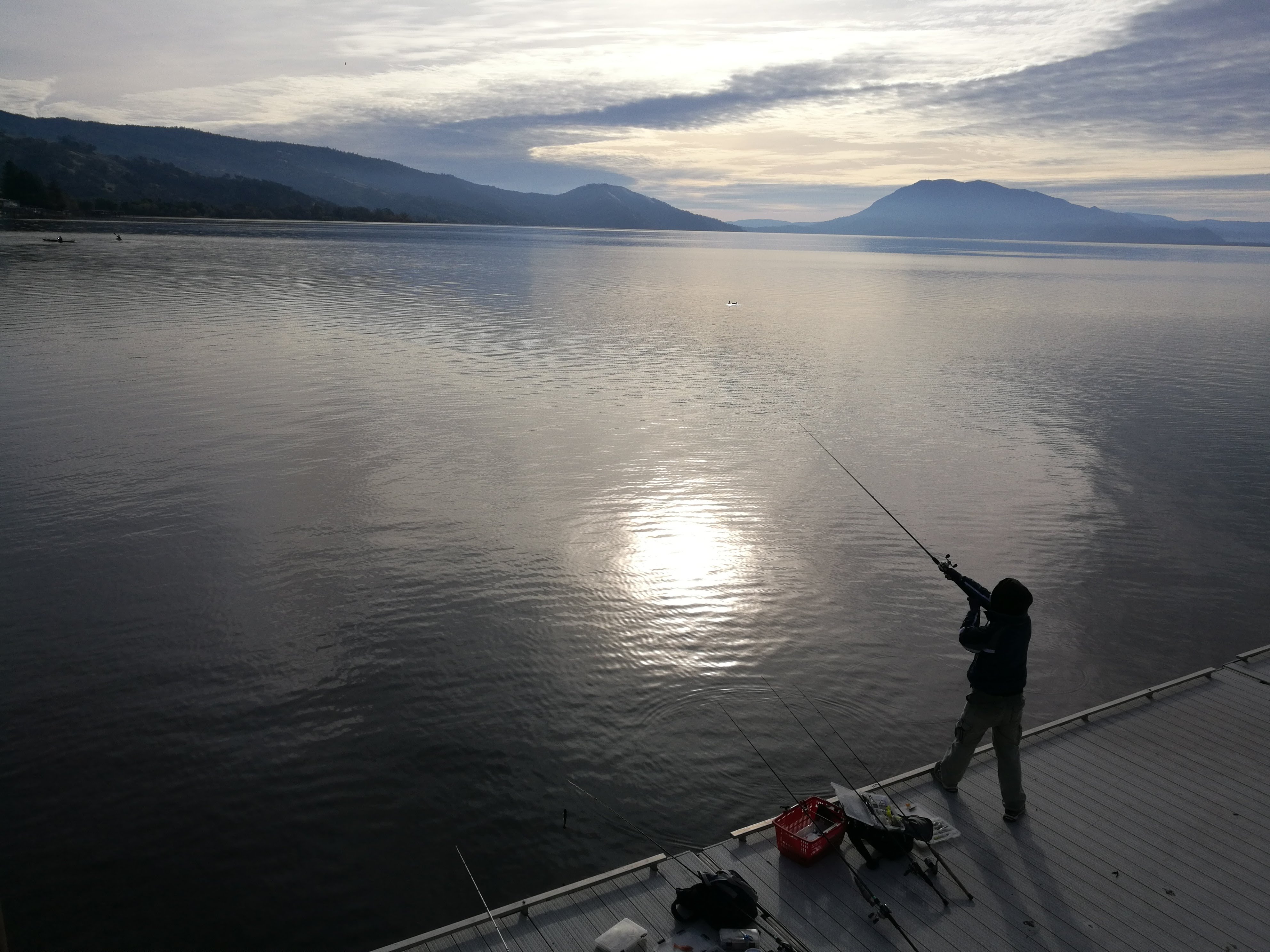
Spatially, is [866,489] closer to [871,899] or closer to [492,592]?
[492,592]

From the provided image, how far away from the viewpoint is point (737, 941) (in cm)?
628

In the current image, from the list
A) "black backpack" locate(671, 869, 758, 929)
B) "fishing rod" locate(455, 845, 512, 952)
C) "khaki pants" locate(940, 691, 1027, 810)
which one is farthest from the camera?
→ "khaki pants" locate(940, 691, 1027, 810)

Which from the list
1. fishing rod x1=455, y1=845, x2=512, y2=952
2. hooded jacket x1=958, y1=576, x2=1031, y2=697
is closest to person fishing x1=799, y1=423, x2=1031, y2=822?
hooded jacket x1=958, y1=576, x2=1031, y2=697

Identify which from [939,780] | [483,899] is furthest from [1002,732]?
[483,899]

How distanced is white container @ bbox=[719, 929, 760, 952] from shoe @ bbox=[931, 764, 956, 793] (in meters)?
3.35

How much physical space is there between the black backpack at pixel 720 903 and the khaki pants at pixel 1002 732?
9.70 ft

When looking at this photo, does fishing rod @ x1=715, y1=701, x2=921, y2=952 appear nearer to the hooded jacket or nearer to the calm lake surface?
the calm lake surface

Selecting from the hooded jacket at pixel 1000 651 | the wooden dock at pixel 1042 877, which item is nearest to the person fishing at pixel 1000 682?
the hooded jacket at pixel 1000 651

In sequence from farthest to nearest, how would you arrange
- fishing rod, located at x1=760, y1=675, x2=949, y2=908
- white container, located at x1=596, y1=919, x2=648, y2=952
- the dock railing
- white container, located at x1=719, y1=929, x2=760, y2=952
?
the dock railing → fishing rod, located at x1=760, y1=675, x2=949, y2=908 → white container, located at x1=719, y1=929, x2=760, y2=952 → white container, located at x1=596, y1=919, x2=648, y2=952

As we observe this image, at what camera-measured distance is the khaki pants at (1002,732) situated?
26.1ft

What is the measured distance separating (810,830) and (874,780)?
2604 mm

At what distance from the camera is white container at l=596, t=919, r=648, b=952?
6035 mm

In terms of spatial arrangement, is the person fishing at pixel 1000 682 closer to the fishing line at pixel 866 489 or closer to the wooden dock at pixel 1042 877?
the wooden dock at pixel 1042 877

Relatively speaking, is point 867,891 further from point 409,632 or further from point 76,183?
point 76,183
